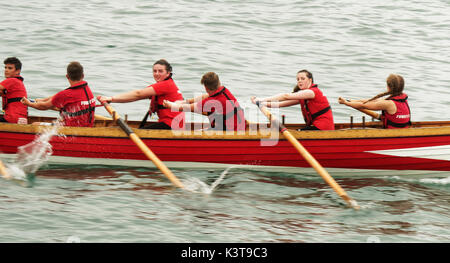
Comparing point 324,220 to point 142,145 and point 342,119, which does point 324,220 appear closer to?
point 142,145

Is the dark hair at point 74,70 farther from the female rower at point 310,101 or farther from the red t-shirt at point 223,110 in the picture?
the female rower at point 310,101

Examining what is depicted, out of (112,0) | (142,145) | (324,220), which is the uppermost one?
(112,0)

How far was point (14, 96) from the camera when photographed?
1009 centimetres

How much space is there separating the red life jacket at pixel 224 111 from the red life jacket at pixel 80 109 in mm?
1989

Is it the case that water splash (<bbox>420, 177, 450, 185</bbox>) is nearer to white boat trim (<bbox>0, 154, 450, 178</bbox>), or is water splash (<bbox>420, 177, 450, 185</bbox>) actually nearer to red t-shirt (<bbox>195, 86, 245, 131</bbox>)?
white boat trim (<bbox>0, 154, 450, 178</bbox>)

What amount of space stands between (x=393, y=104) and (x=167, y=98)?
3857mm

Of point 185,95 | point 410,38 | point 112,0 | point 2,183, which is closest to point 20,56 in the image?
point 185,95

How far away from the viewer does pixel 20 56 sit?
799 inches

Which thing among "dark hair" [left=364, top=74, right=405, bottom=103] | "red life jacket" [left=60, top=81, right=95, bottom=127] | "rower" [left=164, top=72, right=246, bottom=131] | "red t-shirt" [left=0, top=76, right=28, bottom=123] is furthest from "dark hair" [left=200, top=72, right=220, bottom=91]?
"red t-shirt" [left=0, top=76, right=28, bottom=123]

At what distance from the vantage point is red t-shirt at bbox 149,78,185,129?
9.60 m

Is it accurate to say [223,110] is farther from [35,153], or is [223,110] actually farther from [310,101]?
[35,153]

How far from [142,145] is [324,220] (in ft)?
10.3

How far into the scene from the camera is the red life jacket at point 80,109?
31.5 feet

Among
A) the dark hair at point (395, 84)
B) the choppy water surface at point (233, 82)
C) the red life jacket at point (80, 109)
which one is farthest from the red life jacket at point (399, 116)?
the red life jacket at point (80, 109)
